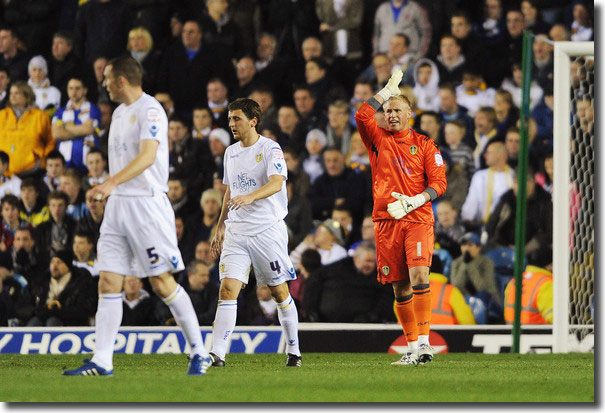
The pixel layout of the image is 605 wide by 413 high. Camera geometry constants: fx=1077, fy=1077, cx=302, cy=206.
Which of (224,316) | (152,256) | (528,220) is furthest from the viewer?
(528,220)

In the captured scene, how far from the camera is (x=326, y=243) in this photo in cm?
1161

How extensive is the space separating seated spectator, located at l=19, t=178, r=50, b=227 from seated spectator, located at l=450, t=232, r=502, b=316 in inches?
186

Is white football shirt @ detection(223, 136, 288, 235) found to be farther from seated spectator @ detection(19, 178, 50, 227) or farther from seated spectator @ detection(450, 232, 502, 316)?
seated spectator @ detection(19, 178, 50, 227)

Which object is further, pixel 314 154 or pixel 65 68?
pixel 65 68

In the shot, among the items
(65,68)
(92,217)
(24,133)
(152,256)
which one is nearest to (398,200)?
(152,256)

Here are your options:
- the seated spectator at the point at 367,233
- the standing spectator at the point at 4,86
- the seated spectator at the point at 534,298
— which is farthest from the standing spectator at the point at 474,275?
the standing spectator at the point at 4,86

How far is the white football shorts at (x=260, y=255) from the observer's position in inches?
300

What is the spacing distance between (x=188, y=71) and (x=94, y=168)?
1756 millimetres

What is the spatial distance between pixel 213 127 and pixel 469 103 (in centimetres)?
300

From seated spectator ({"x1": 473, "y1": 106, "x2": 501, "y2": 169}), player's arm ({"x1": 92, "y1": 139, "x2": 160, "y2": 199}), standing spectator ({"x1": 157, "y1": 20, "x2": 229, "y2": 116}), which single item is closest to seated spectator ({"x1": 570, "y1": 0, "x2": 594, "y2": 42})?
seated spectator ({"x1": 473, "y1": 106, "x2": 501, "y2": 169})

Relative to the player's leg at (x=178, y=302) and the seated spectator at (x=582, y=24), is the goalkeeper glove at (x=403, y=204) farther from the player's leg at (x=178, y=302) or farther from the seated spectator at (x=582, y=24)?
the seated spectator at (x=582, y=24)

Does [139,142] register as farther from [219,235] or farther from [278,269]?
[278,269]

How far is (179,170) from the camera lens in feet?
40.8

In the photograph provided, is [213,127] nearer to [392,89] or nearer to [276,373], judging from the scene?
[392,89]
